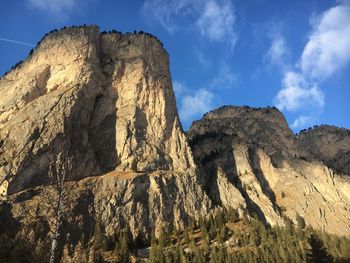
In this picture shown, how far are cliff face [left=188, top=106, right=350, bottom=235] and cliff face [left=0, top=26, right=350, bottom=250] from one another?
49 cm

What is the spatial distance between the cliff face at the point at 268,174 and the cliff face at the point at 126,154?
49cm

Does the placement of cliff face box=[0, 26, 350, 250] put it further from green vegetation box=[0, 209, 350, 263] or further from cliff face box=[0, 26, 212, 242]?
green vegetation box=[0, 209, 350, 263]

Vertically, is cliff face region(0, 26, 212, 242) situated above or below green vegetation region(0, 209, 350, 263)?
above

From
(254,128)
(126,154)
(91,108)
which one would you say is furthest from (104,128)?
(254,128)

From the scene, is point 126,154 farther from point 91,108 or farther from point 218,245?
point 218,245

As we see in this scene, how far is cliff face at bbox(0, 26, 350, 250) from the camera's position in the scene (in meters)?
87.4

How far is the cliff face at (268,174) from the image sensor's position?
128 metres

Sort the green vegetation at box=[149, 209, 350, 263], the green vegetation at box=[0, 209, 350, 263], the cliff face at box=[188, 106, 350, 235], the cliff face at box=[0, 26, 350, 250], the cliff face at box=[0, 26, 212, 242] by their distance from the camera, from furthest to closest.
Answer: the cliff face at box=[188, 106, 350, 235]
the cliff face at box=[0, 26, 212, 242]
the cliff face at box=[0, 26, 350, 250]
the green vegetation at box=[149, 209, 350, 263]
the green vegetation at box=[0, 209, 350, 263]

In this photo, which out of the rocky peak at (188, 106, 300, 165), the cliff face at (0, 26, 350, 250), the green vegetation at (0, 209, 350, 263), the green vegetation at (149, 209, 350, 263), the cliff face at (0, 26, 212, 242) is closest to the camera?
the green vegetation at (0, 209, 350, 263)

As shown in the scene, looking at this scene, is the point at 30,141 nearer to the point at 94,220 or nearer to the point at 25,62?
the point at 94,220

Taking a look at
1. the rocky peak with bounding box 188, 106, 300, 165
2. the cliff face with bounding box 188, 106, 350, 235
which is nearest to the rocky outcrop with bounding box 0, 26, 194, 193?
the cliff face with bounding box 188, 106, 350, 235

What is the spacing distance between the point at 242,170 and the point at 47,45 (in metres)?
82.2

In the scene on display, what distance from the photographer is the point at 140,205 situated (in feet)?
299

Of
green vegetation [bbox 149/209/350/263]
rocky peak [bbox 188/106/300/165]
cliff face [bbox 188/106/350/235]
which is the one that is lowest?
green vegetation [bbox 149/209/350/263]
